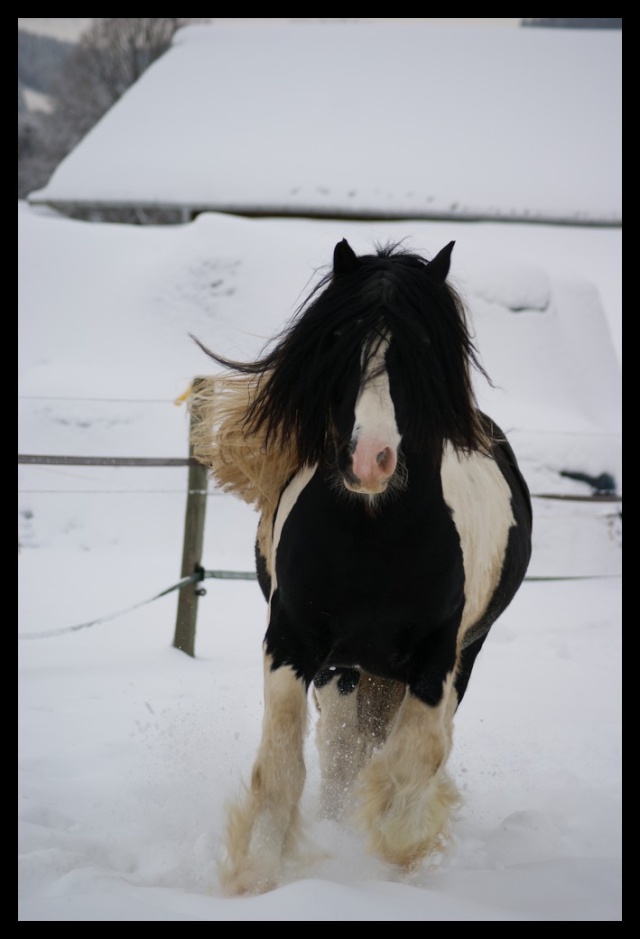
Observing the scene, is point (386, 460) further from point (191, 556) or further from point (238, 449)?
point (191, 556)

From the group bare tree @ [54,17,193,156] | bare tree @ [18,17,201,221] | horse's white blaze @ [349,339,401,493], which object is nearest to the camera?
horse's white blaze @ [349,339,401,493]

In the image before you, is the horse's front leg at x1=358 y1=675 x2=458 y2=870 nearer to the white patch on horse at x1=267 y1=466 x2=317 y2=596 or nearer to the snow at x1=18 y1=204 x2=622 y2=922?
the snow at x1=18 y1=204 x2=622 y2=922

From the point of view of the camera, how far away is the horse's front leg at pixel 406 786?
2381 millimetres

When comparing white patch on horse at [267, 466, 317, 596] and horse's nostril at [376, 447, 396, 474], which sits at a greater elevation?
horse's nostril at [376, 447, 396, 474]

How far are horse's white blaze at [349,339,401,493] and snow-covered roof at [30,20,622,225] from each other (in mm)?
13916

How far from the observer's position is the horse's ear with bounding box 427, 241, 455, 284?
7.79ft

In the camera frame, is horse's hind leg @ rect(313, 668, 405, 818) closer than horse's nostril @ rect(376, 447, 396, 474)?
No

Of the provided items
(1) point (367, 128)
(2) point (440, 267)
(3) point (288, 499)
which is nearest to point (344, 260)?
(2) point (440, 267)

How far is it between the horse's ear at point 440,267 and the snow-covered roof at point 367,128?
44.5ft

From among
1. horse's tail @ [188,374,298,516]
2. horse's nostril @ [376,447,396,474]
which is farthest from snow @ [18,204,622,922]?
horse's nostril @ [376,447,396,474]

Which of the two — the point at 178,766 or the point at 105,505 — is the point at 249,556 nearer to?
the point at 105,505

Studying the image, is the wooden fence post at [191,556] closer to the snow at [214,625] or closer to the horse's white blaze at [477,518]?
the snow at [214,625]

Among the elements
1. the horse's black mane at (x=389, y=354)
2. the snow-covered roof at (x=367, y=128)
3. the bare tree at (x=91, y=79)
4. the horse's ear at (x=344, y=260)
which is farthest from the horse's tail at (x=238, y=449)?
the bare tree at (x=91, y=79)
